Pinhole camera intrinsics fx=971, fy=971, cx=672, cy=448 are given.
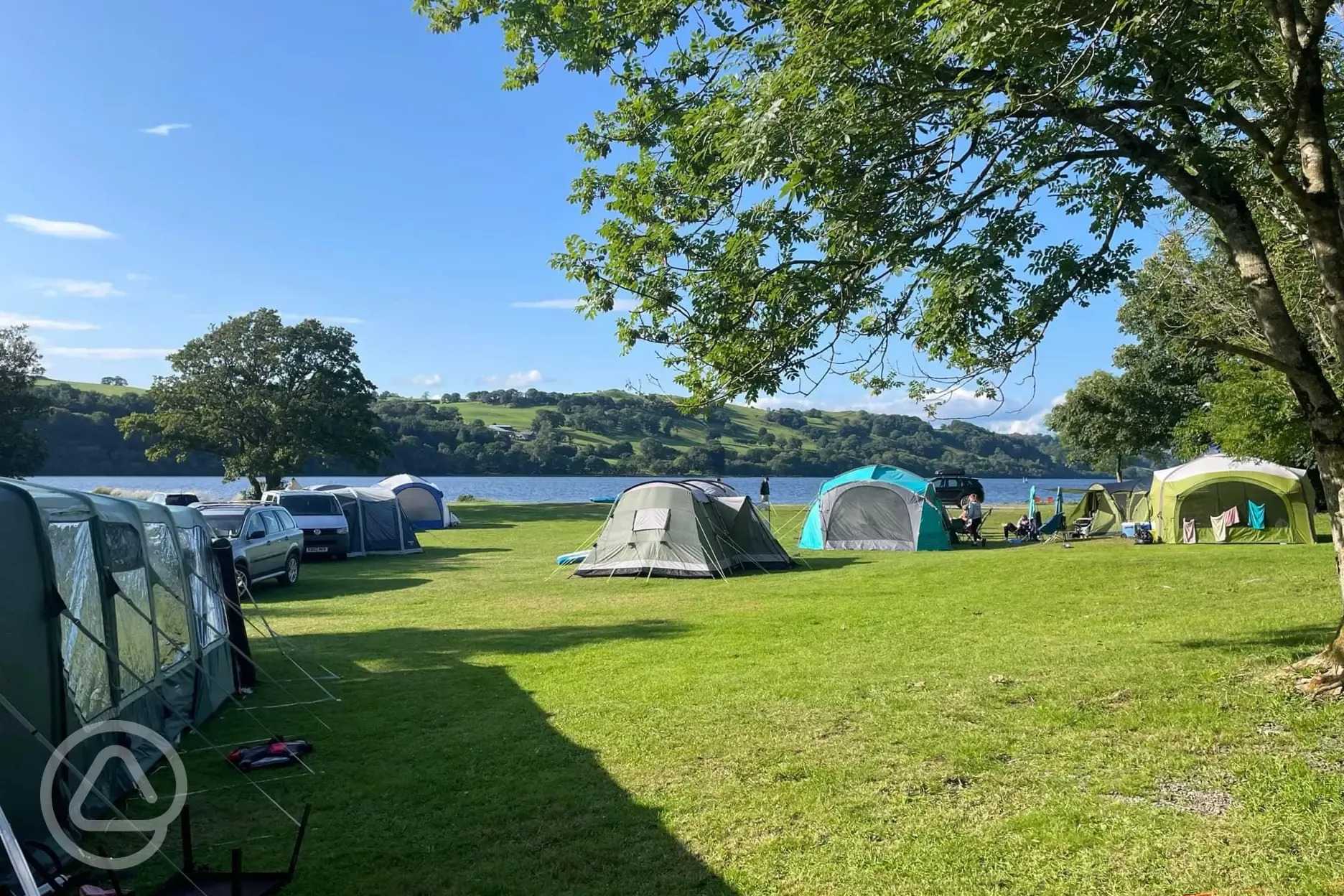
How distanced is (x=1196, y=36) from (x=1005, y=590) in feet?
31.4

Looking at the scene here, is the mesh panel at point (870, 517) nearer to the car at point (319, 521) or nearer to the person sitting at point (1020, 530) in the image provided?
the person sitting at point (1020, 530)

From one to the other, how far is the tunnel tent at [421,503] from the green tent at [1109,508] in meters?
21.5

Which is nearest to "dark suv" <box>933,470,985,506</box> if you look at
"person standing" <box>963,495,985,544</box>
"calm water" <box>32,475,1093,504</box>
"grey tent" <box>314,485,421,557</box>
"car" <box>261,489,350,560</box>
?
"person standing" <box>963,495,985,544</box>

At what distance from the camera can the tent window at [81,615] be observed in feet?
18.0

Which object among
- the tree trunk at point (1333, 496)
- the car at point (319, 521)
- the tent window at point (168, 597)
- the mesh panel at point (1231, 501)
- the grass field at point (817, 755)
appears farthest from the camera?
the car at point (319, 521)

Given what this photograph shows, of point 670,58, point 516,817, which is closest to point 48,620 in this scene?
point 516,817

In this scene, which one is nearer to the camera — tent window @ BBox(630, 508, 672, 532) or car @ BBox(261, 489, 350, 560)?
tent window @ BBox(630, 508, 672, 532)

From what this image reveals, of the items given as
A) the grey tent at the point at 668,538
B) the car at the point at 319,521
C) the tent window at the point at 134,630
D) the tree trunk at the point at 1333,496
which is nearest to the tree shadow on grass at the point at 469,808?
the tent window at the point at 134,630

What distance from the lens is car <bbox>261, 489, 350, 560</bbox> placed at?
23203 mm

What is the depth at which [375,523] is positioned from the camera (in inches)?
1006

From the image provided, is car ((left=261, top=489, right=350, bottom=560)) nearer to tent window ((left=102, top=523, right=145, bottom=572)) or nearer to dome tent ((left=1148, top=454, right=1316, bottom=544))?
tent window ((left=102, top=523, right=145, bottom=572))

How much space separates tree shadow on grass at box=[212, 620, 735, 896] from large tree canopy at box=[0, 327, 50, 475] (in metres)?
39.4

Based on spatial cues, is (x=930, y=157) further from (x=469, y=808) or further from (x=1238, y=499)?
(x=1238, y=499)

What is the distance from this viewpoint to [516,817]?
5.57 meters
